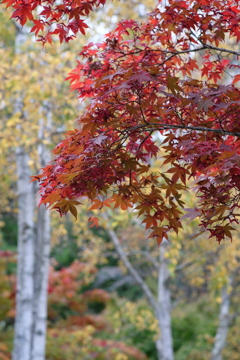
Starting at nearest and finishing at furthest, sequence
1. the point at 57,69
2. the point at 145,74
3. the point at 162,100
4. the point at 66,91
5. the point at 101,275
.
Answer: the point at 145,74 < the point at 162,100 < the point at 57,69 < the point at 66,91 < the point at 101,275

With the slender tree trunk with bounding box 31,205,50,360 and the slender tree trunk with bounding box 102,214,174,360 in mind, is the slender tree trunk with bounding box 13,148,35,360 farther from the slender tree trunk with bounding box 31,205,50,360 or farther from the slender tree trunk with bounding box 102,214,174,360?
the slender tree trunk with bounding box 102,214,174,360

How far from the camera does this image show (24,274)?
4758 millimetres

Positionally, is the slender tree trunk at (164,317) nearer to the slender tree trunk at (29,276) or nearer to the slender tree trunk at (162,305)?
the slender tree trunk at (162,305)

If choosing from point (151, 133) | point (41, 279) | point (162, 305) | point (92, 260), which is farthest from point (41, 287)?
point (151, 133)

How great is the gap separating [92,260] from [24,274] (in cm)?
188

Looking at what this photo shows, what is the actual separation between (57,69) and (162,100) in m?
3.31

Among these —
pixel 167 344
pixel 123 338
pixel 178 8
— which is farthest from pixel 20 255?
pixel 123 338

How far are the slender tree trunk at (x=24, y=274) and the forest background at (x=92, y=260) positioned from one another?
0.09 feet

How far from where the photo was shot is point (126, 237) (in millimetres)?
7488

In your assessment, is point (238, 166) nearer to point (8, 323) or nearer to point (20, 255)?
point (20, 255)

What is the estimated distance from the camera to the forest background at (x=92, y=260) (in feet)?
15.6

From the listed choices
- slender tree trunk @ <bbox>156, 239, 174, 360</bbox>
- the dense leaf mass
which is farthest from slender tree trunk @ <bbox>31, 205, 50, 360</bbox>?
the dense leaf mass

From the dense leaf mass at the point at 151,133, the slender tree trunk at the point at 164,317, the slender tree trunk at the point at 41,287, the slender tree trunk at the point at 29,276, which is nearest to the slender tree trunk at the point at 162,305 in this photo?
the slender tree trunk at the point at 164,317

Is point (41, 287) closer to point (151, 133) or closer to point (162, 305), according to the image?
point (162, 305)
